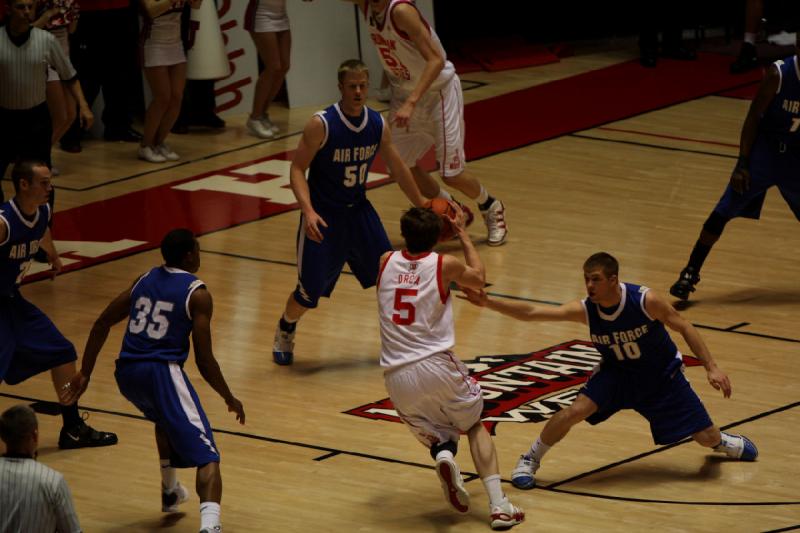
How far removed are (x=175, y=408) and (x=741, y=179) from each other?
4778 mm

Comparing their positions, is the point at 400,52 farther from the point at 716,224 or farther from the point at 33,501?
the point at 33,501

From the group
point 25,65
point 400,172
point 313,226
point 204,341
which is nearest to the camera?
point 204,341

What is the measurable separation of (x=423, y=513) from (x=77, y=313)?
12.5 feet

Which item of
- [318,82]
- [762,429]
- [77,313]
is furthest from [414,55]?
[318,82]

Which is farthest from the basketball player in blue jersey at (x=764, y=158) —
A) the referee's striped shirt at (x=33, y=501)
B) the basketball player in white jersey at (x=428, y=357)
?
the referee's striped shirt at (x=33, y=501)

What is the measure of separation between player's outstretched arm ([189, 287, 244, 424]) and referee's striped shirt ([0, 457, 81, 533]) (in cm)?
143

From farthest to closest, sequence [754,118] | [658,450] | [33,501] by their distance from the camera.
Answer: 1. [754,118]
2. [658,450]
3. [33,501]

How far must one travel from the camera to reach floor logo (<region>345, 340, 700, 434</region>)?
28.5ft

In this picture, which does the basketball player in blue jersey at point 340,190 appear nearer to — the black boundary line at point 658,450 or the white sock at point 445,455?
the black boundary line at point 658,450

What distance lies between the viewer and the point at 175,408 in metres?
6.95

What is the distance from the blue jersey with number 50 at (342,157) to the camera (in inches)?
367

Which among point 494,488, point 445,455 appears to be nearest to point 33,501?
point 445,455

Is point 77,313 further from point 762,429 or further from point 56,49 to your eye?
point 762,429

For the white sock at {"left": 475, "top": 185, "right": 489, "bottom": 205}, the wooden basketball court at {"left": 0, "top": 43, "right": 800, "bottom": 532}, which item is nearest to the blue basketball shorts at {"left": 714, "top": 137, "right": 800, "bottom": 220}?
the wooden basketball court at {"left": 0, "top": 43, "right": 800, "bottom": 532}
